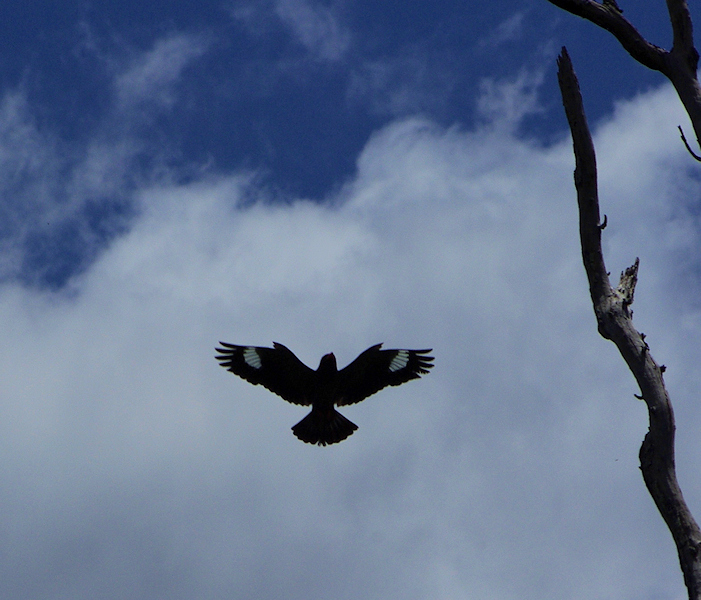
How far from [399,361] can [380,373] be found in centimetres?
26

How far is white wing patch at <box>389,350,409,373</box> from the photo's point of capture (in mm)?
10394

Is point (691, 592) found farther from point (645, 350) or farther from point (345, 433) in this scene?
point (345, 433)

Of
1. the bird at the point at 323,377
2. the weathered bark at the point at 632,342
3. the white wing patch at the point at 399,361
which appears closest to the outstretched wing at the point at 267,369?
the bird at the point at 323,377

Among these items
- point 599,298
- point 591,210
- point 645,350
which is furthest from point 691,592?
point 591,210

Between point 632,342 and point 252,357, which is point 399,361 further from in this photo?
point 632,342

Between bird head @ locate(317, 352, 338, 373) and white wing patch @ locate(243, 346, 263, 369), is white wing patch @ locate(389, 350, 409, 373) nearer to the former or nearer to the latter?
bird head @ locate(317, 352, 338, 373)

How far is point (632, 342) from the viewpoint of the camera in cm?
638

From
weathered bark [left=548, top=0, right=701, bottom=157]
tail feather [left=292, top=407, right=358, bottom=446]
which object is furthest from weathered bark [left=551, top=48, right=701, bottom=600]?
tail feather [left=292, top=407, right=358, bottom=446]

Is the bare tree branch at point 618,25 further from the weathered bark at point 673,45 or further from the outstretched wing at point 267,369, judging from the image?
the outstretched wing at point 267,369

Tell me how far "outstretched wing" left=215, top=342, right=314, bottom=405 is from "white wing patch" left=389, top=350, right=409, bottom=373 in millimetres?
928

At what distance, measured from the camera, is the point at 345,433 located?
414 inches

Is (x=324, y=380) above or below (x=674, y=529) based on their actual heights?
above

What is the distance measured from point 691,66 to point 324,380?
5.13 m

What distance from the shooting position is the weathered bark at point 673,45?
692cm
